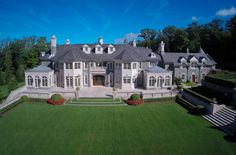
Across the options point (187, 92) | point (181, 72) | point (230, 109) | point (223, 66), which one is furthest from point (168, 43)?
point (230, 109)

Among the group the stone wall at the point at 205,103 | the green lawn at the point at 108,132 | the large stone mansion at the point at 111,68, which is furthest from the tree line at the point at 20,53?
the stone wall at the point at 205,103

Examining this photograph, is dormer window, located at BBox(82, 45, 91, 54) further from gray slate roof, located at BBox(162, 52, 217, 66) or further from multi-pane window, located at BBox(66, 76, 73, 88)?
gray slate roof, located at BBox(162, 52, 217, 66)

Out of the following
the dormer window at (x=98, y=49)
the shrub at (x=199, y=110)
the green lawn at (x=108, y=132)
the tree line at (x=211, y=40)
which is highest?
the tree line at (x=211, y=40)

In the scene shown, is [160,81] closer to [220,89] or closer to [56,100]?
[220,89]

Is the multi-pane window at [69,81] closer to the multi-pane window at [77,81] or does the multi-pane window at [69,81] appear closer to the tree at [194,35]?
the multi-pane window at [77,81]

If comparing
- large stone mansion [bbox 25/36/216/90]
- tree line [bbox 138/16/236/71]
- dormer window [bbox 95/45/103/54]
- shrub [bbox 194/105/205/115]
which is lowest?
shrub [bbox 194/105/205/115]

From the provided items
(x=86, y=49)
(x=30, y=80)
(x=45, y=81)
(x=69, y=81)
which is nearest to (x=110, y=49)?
(x=86, y=49)

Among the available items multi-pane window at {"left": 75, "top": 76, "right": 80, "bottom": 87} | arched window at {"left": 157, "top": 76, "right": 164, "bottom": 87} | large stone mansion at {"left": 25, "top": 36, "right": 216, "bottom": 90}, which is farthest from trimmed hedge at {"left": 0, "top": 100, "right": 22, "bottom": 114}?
arched window at {"left": 157, "top": 76, "right": 164, "bottom": 87}
